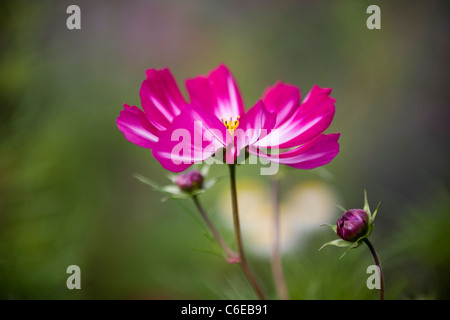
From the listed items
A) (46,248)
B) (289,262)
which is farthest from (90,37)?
(289,262)

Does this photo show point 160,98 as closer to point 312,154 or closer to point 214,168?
point 312,154

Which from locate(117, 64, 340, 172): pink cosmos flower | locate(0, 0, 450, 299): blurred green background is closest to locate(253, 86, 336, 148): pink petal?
locate(117, 64, 340, 172): pink cosmos flower

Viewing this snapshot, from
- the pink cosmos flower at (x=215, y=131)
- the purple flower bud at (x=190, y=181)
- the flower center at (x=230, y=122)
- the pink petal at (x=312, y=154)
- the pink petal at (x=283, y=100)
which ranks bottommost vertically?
the purple flower bud at (x=190, y=181)

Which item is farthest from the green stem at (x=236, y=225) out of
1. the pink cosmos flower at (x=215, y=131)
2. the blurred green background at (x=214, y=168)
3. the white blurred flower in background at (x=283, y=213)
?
the white blurred flower in background at (x=283, y=213)

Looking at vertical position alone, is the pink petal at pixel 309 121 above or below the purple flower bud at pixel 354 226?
above

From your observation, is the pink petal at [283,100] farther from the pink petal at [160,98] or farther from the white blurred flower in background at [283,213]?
the white blurred flower in background at [283,213]

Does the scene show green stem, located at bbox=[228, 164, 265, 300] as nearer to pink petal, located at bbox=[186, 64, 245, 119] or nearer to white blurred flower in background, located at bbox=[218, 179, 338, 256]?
pink petal, located at bbox=[186, 64, 245, 119]
